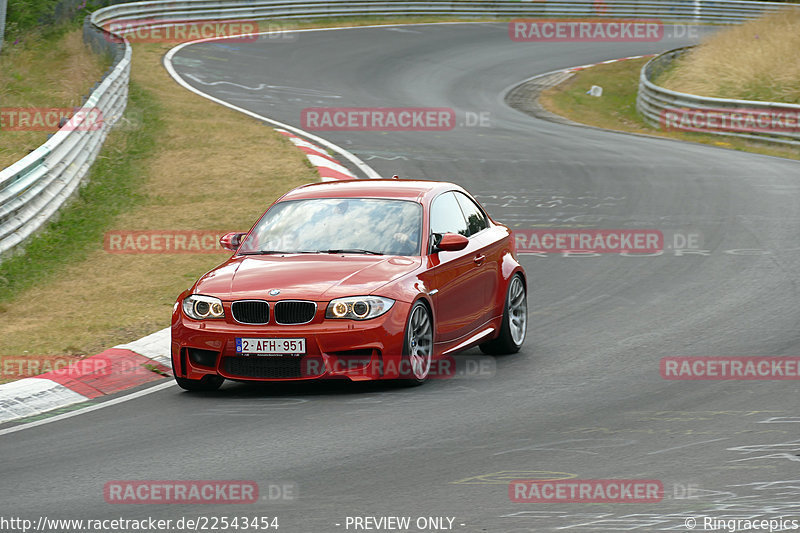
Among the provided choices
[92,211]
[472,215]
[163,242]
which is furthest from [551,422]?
[92,211]

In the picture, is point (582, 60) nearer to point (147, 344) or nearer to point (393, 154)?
point (393, 154)

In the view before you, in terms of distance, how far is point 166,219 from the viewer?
16.4 m

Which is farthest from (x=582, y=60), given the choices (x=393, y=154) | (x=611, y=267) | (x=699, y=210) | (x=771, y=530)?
(x=771, y=530)

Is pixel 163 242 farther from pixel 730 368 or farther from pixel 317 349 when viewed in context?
pixel 730 368

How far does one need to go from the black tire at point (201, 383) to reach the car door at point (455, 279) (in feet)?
5.60

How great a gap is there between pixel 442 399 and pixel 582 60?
35.5 meters

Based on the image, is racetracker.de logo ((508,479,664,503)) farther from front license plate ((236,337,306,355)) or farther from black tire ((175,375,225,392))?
black tire ((175,375,225,392))

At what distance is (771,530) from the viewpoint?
549cm

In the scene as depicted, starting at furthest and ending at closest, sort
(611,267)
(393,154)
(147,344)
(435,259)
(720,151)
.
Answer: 1. (720,151)
2. (393,154)
3. (611,267)
4. (147,344)
5. (435,259)

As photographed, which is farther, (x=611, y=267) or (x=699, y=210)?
→ (x=699, y=210)

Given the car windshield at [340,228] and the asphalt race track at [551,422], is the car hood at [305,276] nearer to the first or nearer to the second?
the car windshield at [340,228]

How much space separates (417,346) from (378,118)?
63.2 feet

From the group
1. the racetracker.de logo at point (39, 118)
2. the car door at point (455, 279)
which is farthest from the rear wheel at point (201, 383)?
the racetracker.de logo at point (39, 118)

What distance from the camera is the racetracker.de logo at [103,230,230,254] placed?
14802mm
